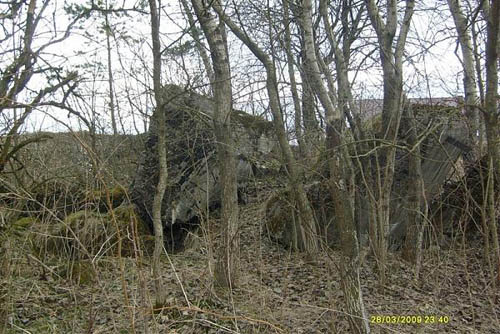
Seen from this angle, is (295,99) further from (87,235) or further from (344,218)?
(87,235)

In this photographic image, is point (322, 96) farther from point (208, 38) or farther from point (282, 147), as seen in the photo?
point (208, 38)

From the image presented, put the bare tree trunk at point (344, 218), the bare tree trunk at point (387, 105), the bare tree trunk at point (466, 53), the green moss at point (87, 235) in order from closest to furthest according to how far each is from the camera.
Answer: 1. the green moss at point (87, 235)
2. the bare tree trunk at point (344, 218)
3. the bare tree trunk at point (387, 105)
4. the bare tree trunk at point (466, 53)

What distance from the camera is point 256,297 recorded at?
15.4 ft

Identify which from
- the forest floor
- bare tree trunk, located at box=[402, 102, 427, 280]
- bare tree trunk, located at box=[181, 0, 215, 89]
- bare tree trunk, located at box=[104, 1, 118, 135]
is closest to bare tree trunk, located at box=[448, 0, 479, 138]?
bare tree trunk, located at box=[402, 102, 427, 280]

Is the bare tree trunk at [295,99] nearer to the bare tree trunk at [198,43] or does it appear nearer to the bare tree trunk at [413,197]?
the bare tree trunk at [198,43]

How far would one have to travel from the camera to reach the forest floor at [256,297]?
4484 millimetres

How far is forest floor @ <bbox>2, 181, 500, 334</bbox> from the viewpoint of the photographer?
4.48 m

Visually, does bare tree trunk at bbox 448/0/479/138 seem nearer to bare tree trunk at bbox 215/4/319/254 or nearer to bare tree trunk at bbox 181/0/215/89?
bare tree trunk at bbox 215/4/319/254

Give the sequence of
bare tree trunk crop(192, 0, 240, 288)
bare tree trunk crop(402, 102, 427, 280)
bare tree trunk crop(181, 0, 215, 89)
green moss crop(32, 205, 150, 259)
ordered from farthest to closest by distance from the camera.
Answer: bare tree trunk crop(402, 102, 427, 280)
bare tree trunk crop(181, 0, 215, 89)
bare tree trunk crop(192, 0, 240, 288)
green moss crop(32, 205, 150, 259)

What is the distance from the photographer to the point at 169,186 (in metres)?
7.95

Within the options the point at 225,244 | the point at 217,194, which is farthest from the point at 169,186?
the point at 225,244

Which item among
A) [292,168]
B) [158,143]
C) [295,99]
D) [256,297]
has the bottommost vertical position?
[256,297]
